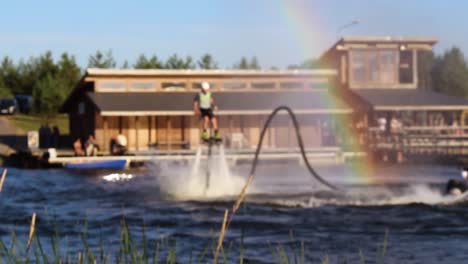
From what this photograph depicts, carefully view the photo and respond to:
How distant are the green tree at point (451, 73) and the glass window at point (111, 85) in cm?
6163

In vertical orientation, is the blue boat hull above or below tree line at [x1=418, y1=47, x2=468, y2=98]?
below

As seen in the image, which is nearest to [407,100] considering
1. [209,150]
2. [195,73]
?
[195,73]

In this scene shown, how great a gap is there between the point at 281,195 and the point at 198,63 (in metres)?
71.5

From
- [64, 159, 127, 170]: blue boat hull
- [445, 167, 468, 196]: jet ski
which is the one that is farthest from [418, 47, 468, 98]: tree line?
[445, 167, 468, 196]: jet ski

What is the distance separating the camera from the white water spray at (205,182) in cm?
2405

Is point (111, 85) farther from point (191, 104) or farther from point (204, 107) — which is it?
point (204, 107)

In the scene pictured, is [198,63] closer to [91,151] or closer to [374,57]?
[374,57]

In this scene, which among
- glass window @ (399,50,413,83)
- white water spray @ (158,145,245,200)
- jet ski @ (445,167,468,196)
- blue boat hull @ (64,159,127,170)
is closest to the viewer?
jet ski @ (445,167,468,196)

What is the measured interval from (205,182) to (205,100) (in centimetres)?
462

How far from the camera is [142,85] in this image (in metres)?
50.0

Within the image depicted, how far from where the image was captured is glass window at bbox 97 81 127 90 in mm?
48969

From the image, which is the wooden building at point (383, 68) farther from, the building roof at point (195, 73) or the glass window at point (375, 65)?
the building roof at point (195, 73)

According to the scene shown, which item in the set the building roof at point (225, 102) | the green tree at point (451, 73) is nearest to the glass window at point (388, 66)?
the building roof at point (225, 102)

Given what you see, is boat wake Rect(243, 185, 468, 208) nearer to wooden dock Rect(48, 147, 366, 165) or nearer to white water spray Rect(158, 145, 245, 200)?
white water spray Rect(158, 145, 245, 200)
